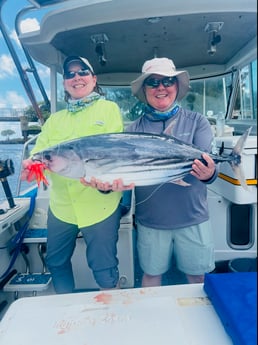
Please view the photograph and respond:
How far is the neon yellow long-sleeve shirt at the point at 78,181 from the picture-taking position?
4.59 feet

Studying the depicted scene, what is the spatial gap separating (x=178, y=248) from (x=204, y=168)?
22.4 inches

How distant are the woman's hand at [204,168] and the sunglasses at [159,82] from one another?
17.5 inches

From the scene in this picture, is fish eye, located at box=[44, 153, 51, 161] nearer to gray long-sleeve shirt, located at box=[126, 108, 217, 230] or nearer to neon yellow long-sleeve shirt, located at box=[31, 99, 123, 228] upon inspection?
neon yellow long-sleeve shirt, located at box=[31, 99, 123, 228]

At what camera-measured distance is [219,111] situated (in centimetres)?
315

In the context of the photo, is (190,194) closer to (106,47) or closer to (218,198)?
(218,198)

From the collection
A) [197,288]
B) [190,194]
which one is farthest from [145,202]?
[197,288]

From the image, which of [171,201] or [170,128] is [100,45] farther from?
[171,201]

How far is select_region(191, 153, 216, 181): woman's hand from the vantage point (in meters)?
1.29

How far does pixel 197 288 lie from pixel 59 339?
21.1 inches

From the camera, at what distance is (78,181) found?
1462mm

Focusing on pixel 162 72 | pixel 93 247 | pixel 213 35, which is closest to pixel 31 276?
pixel 93 247

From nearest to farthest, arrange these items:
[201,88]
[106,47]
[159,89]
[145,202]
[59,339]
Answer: [59,339] → [159,89] → [145,202] → [106,47] → [201,88]

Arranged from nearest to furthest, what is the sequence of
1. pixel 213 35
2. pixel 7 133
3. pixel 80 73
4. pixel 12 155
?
pixel 80 73, pixel 12 155, pixel 7 133, pixel 213 35

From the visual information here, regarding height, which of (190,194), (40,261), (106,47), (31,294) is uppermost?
(106,47)
